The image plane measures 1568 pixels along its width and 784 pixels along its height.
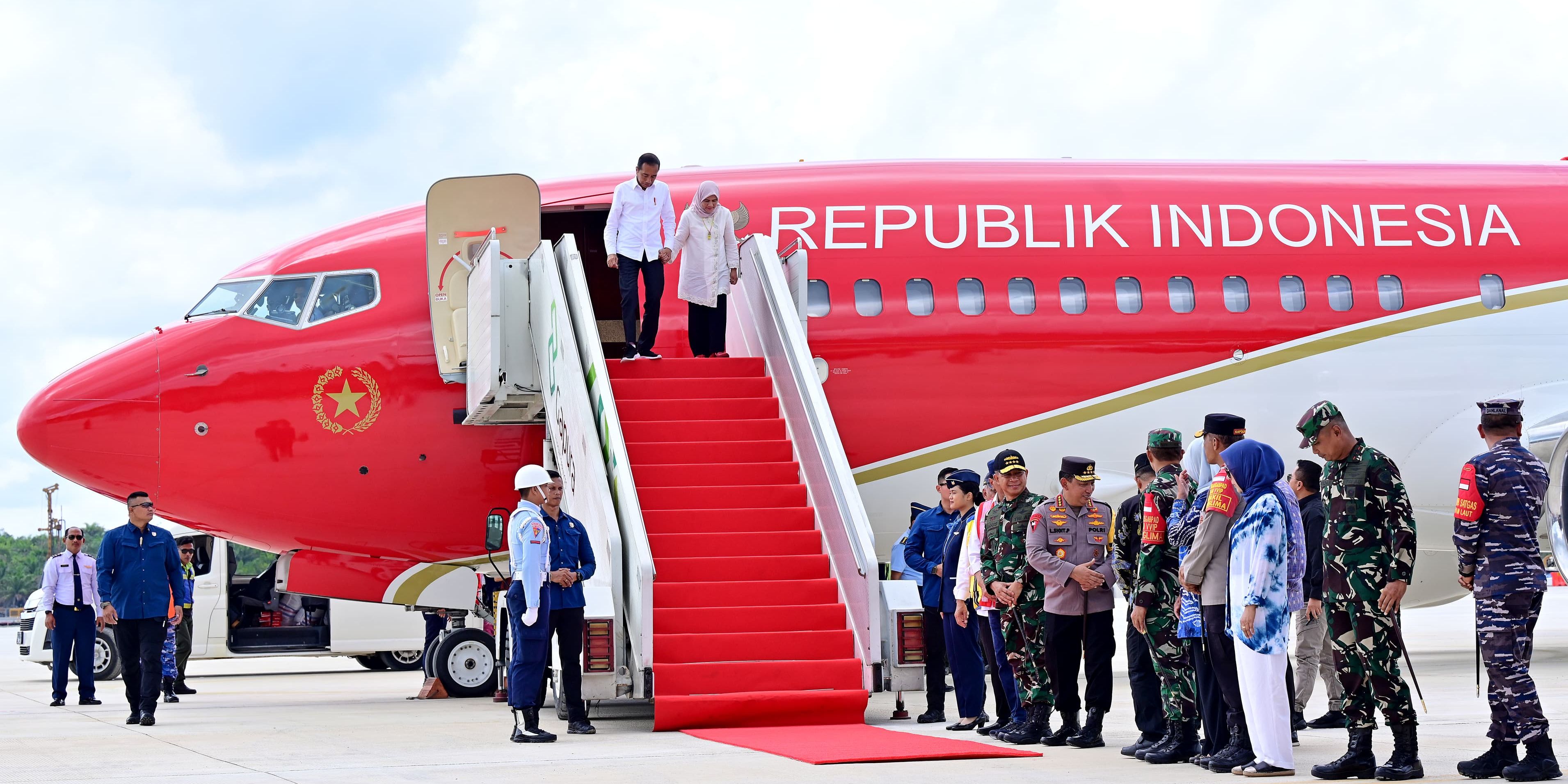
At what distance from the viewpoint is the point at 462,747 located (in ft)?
25.6

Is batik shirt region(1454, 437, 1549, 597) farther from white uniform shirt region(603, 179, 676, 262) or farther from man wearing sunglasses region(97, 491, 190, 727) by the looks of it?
man wearing sunglasses region(97, 491, 190, 727)

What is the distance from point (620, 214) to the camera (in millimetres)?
10891

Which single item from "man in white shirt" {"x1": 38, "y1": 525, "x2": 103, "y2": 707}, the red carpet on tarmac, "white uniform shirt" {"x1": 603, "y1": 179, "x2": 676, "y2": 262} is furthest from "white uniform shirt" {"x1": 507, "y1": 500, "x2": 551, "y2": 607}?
"man in white shirt" {"x1": 38, "y1": 525, "x2": 103, "y2": 707}

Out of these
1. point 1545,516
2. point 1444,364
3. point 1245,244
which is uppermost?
point 1245,244

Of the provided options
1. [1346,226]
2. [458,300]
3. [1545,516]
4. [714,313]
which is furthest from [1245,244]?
[458,300]

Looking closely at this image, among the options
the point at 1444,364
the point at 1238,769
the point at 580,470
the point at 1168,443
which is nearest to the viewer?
the point at 1238,769

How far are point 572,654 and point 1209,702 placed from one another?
11.1ft

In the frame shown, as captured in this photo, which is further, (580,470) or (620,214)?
(620,214)

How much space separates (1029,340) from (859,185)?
6.02ft

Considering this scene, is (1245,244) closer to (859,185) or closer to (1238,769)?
(859,185)

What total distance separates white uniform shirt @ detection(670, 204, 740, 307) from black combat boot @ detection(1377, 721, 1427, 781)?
603 cm

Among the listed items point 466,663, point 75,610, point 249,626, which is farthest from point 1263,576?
point 249,626

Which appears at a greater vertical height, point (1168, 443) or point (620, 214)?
point (620, 214)

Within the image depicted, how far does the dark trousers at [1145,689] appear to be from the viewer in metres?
7.32
